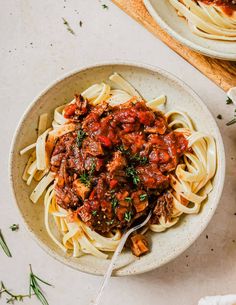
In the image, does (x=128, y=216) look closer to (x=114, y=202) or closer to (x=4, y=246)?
(x=114, y=202)

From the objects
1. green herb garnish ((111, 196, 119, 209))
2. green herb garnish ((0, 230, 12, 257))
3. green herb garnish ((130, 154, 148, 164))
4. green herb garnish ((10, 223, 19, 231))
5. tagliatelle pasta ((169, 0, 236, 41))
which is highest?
tagliatelle pasta ((169, 0, 236, 41))

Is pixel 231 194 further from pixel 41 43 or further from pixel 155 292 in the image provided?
pixel 41 43

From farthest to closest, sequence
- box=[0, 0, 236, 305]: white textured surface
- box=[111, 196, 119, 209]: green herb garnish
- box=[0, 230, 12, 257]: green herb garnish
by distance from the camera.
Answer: box=[0, 230, 12, 257]: green herb garnish < box=[0, 0, 236, 305]: white textured surface < box=[111, 196, 119, 209]: green herb garnish

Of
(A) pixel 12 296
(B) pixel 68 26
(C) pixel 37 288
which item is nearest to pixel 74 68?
(B) pixel 68 26

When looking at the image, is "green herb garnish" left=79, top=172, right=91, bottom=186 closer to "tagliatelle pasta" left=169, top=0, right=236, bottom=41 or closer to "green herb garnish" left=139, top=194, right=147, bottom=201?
"green herb garnish" left=139, top=194, right=147, bottom=201

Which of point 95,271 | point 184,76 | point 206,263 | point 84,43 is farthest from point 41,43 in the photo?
point 206,263

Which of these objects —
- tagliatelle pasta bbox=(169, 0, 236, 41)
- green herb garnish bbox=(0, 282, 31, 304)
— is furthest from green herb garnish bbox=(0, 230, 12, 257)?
tagliatelle pasta bbox=(169, 0, 236, 41)

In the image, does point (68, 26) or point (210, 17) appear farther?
point (68, 26)
